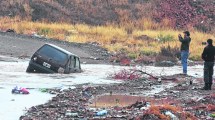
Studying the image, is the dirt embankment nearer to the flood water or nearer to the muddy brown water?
the flood water

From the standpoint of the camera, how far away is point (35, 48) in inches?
1414

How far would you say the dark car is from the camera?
22.3 m

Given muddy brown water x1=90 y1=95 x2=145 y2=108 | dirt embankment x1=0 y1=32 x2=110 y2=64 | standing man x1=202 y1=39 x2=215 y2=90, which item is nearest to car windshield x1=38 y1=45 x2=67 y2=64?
muddy brown water x1=90 y1=95 x2=145 y2=108

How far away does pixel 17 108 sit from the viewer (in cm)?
1324

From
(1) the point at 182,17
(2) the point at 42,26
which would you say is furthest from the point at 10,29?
(1) the point at 182,17

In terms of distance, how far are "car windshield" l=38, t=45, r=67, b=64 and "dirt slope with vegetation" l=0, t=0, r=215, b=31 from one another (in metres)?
26.5

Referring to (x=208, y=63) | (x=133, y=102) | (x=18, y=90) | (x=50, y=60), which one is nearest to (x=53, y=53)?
(x=50, y=60)

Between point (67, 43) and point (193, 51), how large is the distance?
891 cm

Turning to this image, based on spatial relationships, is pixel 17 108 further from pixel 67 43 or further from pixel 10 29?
pixel 10 29

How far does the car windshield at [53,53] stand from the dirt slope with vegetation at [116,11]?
26.5 m

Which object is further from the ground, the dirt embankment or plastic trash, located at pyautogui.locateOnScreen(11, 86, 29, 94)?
the dirt embankment

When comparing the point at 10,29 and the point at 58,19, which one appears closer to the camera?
the point at 10,29

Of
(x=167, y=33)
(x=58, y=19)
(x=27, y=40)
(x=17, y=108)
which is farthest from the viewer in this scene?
(x=58, y=19)

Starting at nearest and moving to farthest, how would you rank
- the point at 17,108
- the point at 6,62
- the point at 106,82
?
the point at 17,108 < the point at 106,82 < the point at 6,62
